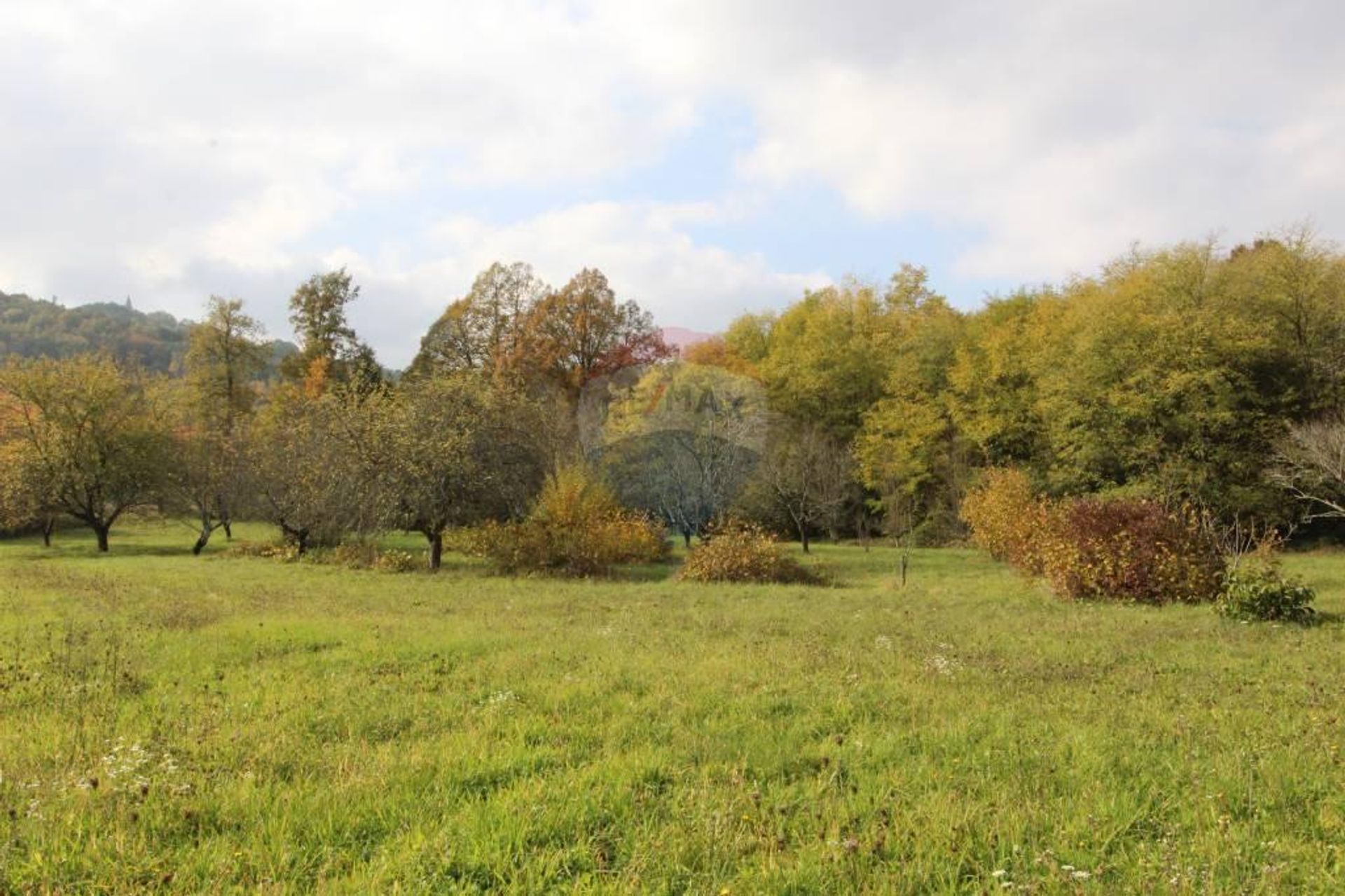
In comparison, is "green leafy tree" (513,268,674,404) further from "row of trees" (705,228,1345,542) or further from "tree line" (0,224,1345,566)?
"row of trees" (705,228,1345,542)

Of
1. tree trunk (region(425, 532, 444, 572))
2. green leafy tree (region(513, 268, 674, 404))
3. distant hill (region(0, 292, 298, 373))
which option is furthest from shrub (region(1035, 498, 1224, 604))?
distant hill (region(0, 292, 298, 373))

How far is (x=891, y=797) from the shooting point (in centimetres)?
443

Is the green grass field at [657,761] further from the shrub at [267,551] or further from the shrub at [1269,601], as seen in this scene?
the shrub at [267,551]

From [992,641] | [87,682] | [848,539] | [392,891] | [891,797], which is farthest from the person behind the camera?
[848,539]

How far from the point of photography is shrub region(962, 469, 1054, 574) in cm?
1922

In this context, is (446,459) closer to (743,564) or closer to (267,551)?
(743,564)

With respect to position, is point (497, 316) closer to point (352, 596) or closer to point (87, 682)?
point (352, 596)

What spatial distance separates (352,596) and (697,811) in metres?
13.9

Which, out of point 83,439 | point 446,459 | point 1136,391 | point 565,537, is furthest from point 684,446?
point 83,439

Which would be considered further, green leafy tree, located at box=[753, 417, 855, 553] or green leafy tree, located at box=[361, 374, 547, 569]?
green leafy tree, located at box=[753, 417, 855, 553]

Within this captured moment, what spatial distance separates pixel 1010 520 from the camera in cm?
2408

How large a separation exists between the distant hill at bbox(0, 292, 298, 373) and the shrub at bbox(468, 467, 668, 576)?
242ft

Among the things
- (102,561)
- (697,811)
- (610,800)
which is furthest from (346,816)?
(102,561)

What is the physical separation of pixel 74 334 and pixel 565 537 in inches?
4291
